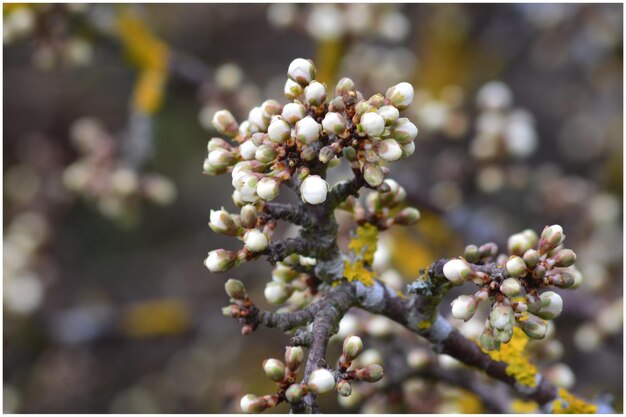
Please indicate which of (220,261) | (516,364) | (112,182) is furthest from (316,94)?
(112,182)

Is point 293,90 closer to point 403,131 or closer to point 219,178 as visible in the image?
Answer: point 403,131

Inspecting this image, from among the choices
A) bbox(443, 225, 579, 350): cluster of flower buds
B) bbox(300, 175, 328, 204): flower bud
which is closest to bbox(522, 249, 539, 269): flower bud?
bbox(443, 225, 579, 350): cluster of flower buds

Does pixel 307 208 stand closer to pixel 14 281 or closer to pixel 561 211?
pixel 561 211

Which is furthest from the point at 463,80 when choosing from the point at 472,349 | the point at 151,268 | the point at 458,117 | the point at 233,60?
the point at 472,349

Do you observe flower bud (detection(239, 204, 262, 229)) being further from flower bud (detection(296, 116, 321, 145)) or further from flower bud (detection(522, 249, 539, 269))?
flower bud (detection(522, 249, 539, 269))

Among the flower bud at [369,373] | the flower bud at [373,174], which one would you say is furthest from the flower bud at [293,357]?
the flower bud at [373,174]
